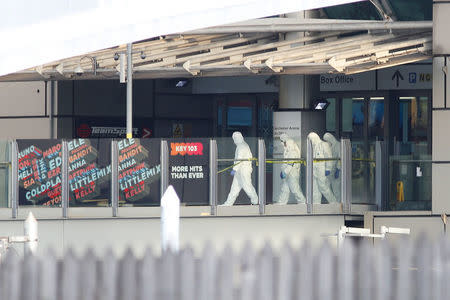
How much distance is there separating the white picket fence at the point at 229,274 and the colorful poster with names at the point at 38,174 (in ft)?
46.8

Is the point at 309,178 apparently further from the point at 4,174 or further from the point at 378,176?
the point at 4,174

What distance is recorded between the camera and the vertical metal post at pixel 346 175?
23125 millimetres

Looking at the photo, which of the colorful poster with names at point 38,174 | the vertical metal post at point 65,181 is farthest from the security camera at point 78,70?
the vertical metal post at point 65,181

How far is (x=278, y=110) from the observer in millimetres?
28250

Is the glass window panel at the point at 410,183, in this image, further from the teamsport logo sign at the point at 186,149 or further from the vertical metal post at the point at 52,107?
the vertical metal post at the point at 52,107

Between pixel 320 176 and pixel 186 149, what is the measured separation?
9.45 feet

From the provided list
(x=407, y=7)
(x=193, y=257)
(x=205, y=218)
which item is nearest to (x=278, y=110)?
(x=407, y=7)

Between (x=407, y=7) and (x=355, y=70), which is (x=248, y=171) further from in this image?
(x=407, y=7)

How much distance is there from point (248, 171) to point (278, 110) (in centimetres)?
564

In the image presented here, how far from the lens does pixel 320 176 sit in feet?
75.9

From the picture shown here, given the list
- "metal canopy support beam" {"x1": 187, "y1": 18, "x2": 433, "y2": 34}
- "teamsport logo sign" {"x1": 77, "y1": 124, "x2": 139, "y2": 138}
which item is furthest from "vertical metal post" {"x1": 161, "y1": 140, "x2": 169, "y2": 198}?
"teamsport logo sign" {"x1": 77, "y1": 124, "x2": 139, "y2": 138}

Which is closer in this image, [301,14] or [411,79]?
[301,14]

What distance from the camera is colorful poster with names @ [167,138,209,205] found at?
22859mm

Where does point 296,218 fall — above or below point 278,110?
below
